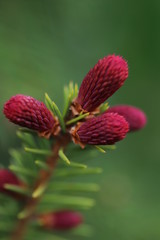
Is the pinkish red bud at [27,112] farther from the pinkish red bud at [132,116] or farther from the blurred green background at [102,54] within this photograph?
the blurred green background at [102,54]

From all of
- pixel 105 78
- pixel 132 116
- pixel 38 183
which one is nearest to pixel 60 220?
pixel 38 183

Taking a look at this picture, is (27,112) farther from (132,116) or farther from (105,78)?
(132,116)

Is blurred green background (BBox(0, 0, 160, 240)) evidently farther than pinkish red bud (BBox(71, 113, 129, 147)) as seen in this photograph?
Yes

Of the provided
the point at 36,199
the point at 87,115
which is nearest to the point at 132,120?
the point at 87,115

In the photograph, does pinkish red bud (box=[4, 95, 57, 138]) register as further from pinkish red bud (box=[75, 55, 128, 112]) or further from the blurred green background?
the blurred green background

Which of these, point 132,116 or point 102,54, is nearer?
point 132,116

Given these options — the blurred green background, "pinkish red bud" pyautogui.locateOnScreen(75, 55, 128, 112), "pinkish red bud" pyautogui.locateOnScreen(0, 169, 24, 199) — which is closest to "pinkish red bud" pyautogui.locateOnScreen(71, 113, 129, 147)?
"pinkish red bud" pyautogui.locateOnScreen(75, 55, 128, 112)

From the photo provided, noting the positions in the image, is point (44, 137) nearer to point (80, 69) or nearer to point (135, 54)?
point (80, 69)
